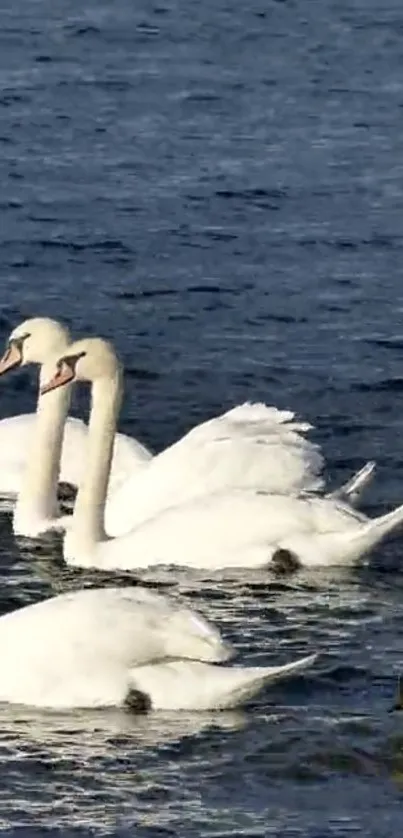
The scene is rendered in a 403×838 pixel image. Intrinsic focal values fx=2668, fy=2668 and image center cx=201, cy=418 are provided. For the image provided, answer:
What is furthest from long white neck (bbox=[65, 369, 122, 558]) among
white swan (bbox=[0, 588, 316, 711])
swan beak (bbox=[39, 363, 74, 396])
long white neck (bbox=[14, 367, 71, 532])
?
white swan (bbox=[0, 588, 316, 711])

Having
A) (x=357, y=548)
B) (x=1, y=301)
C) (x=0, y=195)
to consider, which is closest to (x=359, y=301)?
(x=1, y=301)

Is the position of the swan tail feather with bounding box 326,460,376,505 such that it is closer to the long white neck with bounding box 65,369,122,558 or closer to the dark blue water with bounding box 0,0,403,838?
the dark blue water with bounding box 0,0,403,838

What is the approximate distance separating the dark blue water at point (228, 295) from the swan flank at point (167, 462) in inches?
20.0

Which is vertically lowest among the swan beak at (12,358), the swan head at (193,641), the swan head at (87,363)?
the swan head at (193,641)

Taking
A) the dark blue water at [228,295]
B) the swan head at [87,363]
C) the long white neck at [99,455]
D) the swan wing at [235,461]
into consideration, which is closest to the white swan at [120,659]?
the dark blue water at [228,295]

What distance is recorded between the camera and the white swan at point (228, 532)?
1453cm

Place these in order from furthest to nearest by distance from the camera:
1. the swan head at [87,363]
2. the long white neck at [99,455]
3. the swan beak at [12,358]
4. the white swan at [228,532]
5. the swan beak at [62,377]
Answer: the swan beak at [12,358], the swan beak at [62,377], the swan head at [87,363], the long white neck at [99,455], the white swan at [228,532]

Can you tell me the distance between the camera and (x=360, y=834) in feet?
35.3

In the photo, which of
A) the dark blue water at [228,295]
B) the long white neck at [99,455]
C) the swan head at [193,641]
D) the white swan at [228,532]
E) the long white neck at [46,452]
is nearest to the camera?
the dark blue water at [228,295]

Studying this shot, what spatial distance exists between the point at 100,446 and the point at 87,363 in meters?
0.48

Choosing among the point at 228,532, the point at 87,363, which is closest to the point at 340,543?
the point at 228,532

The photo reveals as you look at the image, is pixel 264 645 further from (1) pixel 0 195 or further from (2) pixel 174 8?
(2) pixel 174 8

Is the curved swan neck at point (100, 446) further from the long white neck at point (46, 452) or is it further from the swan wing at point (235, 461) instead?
the long white neck at point (46, 452)

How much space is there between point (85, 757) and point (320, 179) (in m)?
12.0
